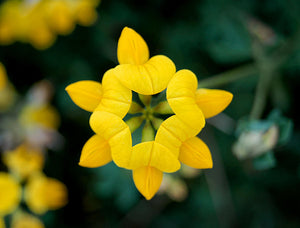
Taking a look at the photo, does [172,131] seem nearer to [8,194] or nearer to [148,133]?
[148,133]

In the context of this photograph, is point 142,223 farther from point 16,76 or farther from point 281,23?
point 281,23

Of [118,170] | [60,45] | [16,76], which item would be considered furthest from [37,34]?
[118,170]

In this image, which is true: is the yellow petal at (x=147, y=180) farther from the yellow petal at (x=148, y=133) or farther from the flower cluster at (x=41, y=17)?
the flower cluster at (x=41, y=17)

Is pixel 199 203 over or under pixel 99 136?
under

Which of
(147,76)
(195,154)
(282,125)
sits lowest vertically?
(282,125)

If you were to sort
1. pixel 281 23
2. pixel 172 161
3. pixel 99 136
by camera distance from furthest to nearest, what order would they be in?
1. pixel 281 23
2. pixel 99 136
3. pixel 172 161

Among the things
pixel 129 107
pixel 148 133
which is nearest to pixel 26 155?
pixel 148 133
